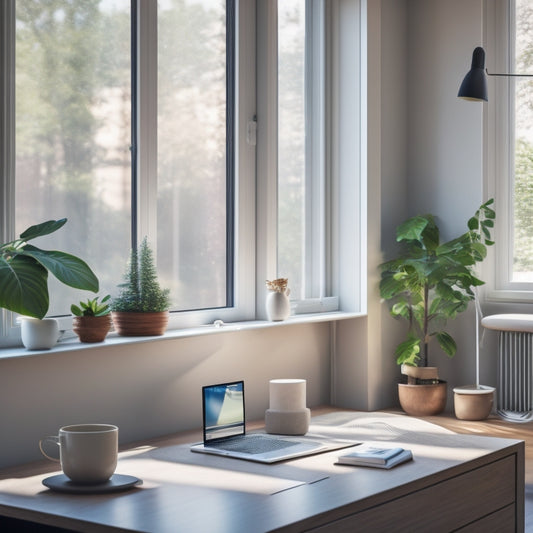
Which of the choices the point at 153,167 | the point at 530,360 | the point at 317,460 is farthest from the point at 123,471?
the point at 530,360

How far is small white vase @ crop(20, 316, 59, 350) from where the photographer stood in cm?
292

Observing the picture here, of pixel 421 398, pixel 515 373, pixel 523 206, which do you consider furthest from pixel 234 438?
pixel 523 206

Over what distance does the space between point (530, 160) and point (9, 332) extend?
2.79m

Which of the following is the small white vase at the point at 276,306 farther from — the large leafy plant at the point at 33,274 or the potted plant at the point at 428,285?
the large leafy plant at the point at 33,274

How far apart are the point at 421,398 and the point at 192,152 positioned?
1.68 meters

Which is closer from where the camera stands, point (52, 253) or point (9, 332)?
point (52, 253)

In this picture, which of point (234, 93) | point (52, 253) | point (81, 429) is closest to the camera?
point (81, 429)

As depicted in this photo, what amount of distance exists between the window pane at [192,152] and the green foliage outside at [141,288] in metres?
0.29

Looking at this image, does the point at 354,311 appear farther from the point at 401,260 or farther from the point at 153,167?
the point at 153,167

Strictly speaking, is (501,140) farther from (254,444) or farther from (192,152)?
(254,444)

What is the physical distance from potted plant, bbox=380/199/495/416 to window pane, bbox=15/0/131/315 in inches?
58.6

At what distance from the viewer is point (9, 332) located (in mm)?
3033

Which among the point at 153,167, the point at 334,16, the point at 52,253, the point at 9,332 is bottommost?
the point at 9,332

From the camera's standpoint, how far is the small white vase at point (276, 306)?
13.0ft
